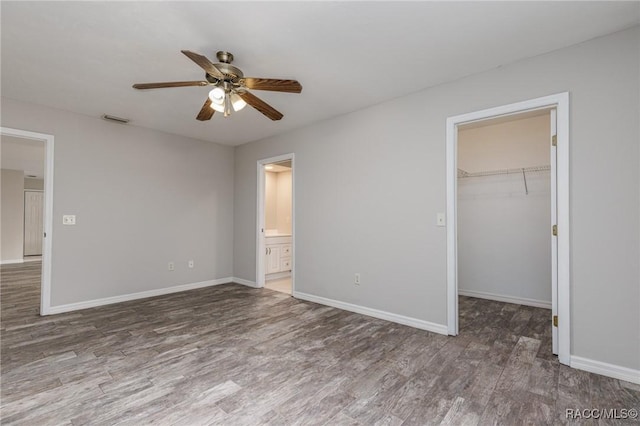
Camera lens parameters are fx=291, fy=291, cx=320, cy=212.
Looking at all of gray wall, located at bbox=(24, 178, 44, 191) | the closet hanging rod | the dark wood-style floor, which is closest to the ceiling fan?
the dark wood-style floor

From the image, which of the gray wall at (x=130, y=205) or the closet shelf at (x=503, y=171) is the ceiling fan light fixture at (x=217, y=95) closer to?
the gray wall at (x=130, y=205)

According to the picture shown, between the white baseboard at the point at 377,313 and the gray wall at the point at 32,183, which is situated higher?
the gray wall at the point at 32,183

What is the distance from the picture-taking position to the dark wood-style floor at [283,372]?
5.81ft

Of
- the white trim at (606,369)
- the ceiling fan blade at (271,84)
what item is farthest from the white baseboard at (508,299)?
the ceiling fan blade at (271,84)

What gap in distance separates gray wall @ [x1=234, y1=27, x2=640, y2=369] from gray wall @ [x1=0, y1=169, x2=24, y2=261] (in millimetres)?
6888

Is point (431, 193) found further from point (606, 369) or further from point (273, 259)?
point (273, 259)

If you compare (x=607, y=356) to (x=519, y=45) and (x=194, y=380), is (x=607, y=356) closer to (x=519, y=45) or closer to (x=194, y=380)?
(x=519, y=45)

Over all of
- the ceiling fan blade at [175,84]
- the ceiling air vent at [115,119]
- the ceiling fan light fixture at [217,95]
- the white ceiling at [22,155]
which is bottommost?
the ceiling fan light fixture at [217,95]

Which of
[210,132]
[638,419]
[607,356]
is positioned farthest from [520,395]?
[210,132]

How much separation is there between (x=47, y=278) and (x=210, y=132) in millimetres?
2866

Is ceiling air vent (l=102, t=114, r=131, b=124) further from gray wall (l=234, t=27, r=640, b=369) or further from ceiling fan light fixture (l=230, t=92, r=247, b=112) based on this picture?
ceiling fan light fixture (l=230, t=92, r=247, b=112)

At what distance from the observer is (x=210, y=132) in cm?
470

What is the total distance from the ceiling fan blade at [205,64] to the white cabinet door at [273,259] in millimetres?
3714

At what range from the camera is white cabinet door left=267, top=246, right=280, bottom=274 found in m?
5.58
